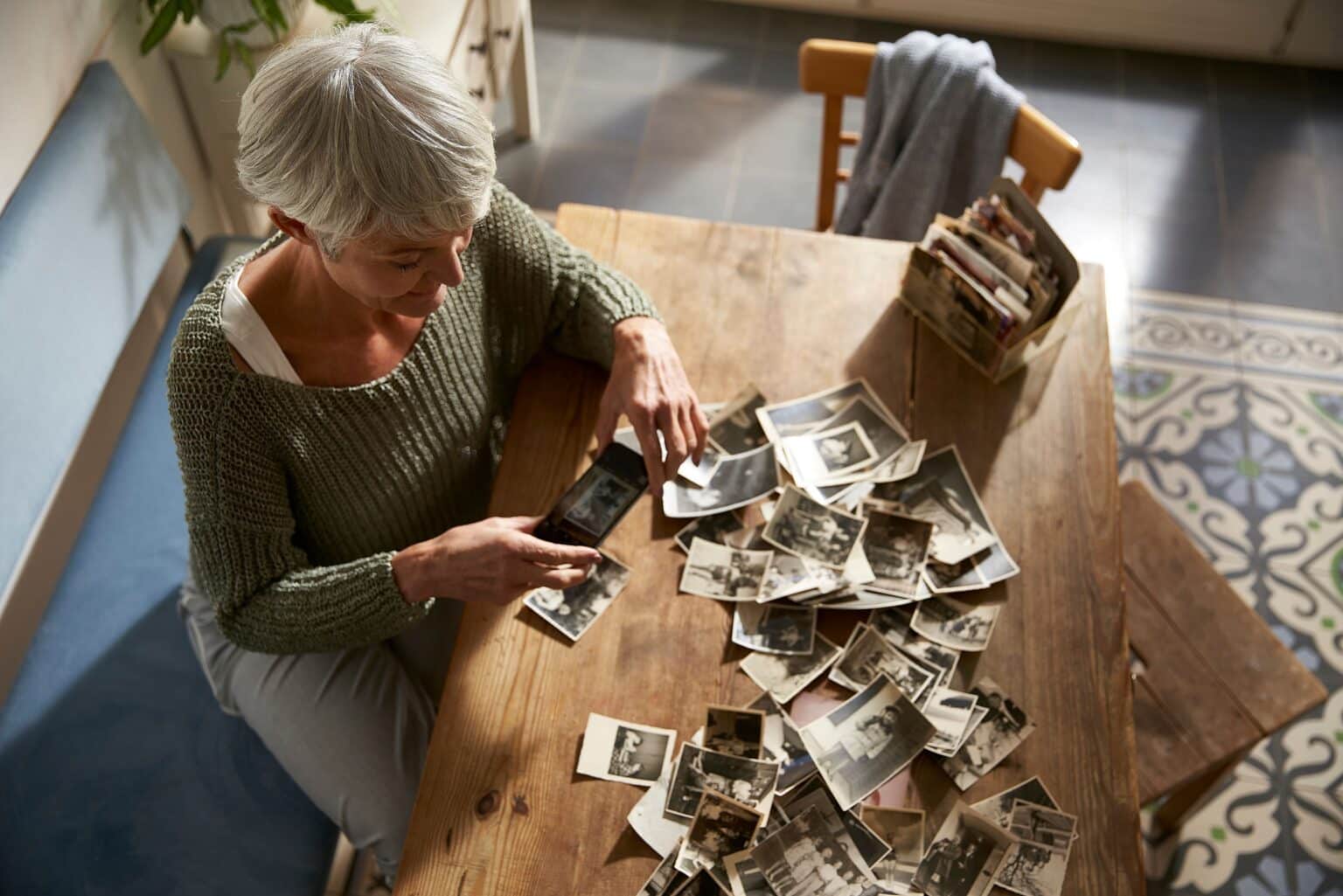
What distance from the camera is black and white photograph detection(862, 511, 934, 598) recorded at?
1584 millimetres

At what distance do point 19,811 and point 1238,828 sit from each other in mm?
2338

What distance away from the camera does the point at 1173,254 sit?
3398 millimetres

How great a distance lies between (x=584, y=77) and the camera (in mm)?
3785

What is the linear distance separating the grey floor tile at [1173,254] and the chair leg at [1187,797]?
151cm

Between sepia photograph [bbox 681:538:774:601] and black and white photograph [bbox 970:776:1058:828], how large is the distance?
15.4 inches

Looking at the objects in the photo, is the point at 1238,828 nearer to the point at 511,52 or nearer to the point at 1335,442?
the point at 1335,442

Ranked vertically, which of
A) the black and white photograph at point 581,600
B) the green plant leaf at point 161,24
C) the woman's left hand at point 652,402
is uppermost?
the green plant leaf at point 161,24

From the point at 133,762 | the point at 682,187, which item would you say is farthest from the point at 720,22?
the point at 133,762

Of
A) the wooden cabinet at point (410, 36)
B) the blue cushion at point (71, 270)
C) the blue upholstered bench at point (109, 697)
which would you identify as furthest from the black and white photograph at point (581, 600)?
the wooden cabinet at point (410, 36)

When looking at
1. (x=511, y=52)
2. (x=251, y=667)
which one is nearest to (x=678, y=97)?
(x=511, y=52)

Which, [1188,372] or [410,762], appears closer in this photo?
[410,762]

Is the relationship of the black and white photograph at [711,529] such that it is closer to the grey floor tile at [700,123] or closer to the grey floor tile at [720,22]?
the grey floor tile at [700,123]

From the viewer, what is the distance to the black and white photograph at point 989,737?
57.3 inches

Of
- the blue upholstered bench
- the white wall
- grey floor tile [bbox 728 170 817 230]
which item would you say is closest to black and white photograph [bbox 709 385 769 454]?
the blue upholstered bench
